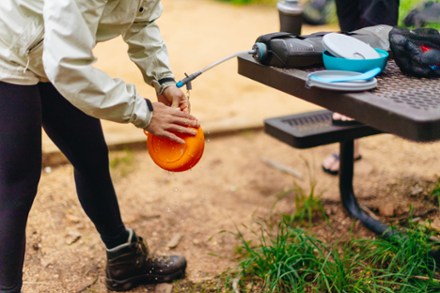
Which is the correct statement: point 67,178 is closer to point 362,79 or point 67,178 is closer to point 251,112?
point 251,112

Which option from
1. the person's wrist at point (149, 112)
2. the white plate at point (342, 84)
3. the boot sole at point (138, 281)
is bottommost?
the boot sole at point (138, 281)

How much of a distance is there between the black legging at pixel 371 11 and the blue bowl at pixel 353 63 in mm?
966

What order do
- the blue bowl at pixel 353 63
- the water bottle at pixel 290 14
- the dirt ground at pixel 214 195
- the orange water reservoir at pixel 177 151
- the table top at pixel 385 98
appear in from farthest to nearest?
1. the dirt ground at pixel 214 195
2. the water bottle at pixel 290 14
3. the orange water reservoir at pixel 177 151
4. the blue bowl at pixel 353 63
5. the table top at pixel 385 98

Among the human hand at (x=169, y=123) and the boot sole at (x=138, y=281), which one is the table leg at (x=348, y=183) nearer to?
the boot sole at (x=138, y=281)

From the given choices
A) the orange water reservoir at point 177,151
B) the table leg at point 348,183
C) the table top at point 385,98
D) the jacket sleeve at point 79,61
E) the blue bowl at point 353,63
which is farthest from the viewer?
the table leg at point 348,183

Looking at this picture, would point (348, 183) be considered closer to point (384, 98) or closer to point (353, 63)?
point (353, 63)

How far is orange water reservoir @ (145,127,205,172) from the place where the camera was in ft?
5.89

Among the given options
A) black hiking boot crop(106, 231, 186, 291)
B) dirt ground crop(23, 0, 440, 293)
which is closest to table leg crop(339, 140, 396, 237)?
dirt ground crop(23, 0, 440, 293)

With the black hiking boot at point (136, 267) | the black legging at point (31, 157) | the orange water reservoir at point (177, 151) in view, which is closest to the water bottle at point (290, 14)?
the orange water reservoir at point (177, 151)

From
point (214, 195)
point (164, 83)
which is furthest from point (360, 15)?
point (164, 83)

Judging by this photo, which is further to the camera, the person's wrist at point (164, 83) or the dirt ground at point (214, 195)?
the dirt ground at point (214, 195)

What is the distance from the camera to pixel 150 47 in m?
1.98

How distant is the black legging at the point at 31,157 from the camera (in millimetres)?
1705

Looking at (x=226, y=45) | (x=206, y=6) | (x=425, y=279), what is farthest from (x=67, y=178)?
(x=206, y=6)
